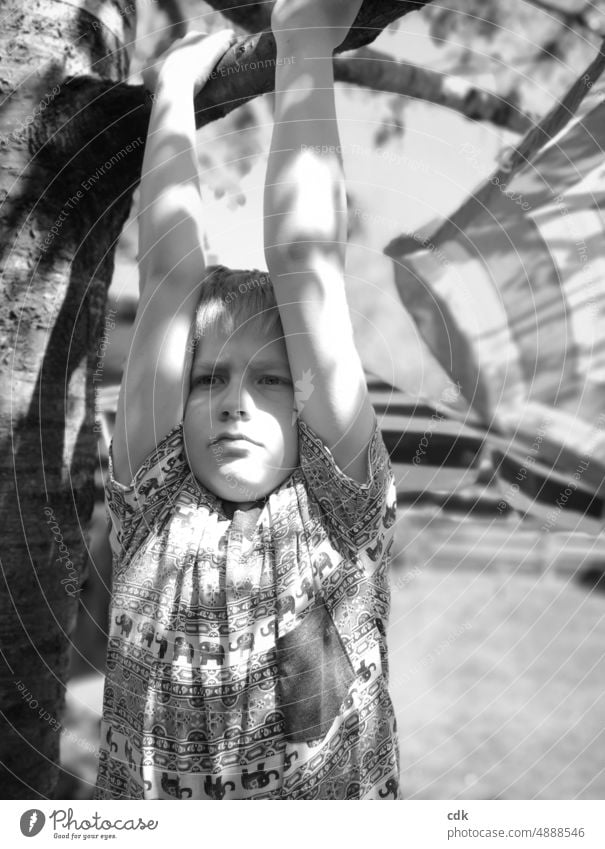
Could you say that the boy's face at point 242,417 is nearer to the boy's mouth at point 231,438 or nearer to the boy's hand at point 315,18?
the boy's mouth at point 231,438

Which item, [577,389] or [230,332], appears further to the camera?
[577,389]

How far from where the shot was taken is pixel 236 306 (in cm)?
58

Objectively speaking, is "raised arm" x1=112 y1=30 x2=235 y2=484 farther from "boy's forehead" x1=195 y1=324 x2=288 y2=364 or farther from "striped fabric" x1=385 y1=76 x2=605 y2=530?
"striped fabric" x1=385 y1=76 x2=605 y2=530

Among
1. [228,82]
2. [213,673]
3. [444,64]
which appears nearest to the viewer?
[213,673]

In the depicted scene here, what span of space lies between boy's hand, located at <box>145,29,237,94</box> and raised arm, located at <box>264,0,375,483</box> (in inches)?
4.1

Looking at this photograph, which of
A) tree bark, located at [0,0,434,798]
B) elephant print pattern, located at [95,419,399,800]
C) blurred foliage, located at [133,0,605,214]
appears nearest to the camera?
elephant print pattern, located at [95,419,399,800]

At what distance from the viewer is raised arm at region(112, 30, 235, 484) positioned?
22.6 inches

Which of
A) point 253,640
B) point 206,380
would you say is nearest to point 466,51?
point 206,380

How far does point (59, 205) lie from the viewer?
674 millimetres

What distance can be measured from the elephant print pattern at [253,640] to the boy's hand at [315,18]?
321 mm

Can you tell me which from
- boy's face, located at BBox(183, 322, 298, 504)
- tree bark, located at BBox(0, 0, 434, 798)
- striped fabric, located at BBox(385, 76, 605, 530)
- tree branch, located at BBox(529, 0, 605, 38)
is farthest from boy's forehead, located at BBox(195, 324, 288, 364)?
tree branch, located at BBox(529, 0, 605, 38)

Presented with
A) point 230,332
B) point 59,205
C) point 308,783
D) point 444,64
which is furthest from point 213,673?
point 444,64

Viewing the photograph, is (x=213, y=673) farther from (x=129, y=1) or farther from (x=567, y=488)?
(x=129, y=1)

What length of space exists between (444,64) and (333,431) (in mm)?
481
